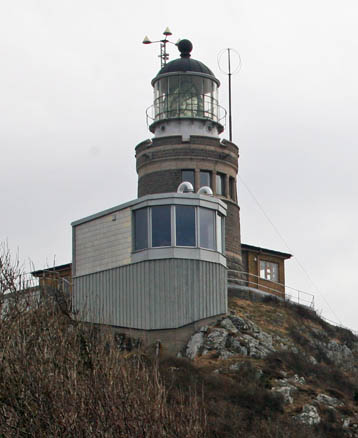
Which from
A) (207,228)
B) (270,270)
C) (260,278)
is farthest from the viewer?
(270,270)

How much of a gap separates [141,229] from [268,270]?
14.6m

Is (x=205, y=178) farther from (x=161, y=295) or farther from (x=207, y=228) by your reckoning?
(x=161, y=295)

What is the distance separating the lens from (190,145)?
5216 centimetres

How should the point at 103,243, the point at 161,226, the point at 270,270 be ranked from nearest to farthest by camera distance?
the point at 161,226 → the point at 103,243 → the point at 270,270

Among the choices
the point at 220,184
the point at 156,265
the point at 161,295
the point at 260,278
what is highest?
the point at 220,184

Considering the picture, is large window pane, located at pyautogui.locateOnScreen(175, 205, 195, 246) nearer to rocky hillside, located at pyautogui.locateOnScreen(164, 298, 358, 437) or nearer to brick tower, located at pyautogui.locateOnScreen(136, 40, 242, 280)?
rocky hillside, located at pyautogui.locateOnScreen(164, 298, 358, 437)

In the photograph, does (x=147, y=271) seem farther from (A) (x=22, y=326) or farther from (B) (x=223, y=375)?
(A) (x=22, y=326)

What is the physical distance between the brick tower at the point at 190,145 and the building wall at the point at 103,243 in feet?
21.7

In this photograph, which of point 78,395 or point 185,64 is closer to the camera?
point 78,395

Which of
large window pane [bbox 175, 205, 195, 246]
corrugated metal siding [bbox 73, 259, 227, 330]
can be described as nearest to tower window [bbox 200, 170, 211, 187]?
large window pane [bbox 175, 205, 195, 246]

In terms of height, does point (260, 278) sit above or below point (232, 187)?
below

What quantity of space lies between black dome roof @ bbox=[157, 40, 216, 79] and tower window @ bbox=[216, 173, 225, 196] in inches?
216

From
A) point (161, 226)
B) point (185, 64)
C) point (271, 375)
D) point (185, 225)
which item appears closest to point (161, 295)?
point (161, 226)

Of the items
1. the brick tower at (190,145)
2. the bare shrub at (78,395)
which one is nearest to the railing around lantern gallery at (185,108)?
the brick tower at (190,145)
